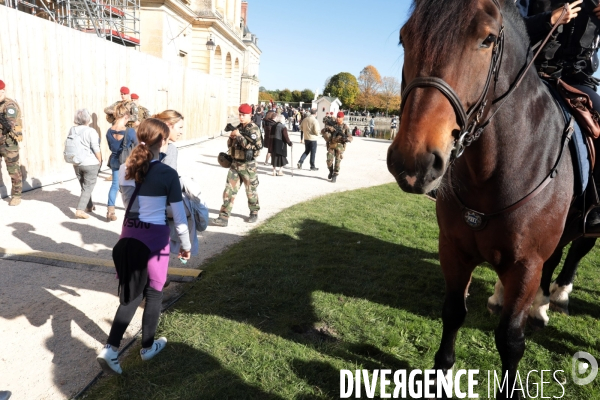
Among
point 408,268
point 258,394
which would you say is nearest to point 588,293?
point 408,268

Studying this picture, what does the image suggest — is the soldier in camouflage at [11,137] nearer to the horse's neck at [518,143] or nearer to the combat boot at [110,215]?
the combat boot at [110,215]

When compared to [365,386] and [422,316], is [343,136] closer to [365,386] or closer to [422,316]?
[422,316]

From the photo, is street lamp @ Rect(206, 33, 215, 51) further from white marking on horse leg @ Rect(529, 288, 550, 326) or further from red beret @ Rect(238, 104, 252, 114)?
white marking on horse leg @ Rect(529, 288, 550, 326)

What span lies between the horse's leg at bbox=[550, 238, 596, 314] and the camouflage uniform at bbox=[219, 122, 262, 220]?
485cm

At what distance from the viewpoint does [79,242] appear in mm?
6090

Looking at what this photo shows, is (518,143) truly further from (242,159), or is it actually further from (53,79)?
(53,79)

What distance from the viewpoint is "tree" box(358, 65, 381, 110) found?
68.6 meters

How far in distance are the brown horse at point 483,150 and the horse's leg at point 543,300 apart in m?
1.20

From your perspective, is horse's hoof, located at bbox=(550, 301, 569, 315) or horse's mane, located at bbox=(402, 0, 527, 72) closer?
horse's mane, located at bbox=(402, 0, 527, 72)

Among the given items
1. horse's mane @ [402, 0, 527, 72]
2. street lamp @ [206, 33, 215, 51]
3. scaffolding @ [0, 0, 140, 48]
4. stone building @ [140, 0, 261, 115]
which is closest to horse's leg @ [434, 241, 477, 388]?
horse's mane @ [402, 0, 527, 72]

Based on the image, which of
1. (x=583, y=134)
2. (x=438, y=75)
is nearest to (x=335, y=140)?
(x=583, y=134)

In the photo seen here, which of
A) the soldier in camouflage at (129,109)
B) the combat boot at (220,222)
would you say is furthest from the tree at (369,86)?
the combat boot at (220,222)

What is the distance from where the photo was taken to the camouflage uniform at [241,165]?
7270 millimetres

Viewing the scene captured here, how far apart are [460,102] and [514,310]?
5.10 ft
